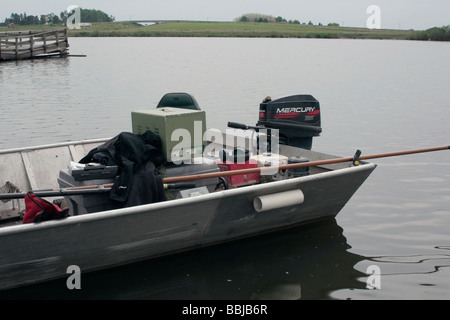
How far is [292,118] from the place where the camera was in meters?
6.79

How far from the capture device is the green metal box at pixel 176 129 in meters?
4.89

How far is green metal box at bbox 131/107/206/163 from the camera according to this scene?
16.1ft

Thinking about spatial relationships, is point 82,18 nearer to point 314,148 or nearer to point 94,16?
point 94,16

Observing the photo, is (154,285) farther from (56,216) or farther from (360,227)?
(360,227)

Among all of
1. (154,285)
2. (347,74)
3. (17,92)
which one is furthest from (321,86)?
(154,285)

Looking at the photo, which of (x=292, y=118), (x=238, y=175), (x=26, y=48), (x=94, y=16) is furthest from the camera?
(x=94, y=16)

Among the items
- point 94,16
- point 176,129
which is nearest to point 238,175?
point 176,129

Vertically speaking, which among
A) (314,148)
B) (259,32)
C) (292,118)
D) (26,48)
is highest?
(259,32)

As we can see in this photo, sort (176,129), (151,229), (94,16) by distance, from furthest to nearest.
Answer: (94,16)
(176,129)
(151,229)

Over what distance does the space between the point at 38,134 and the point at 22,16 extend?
320 feet

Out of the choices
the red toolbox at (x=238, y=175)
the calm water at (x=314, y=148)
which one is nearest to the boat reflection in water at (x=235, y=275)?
the calm water at (x=314, y=148)

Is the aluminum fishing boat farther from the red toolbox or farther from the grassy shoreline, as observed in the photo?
the grassy shoreline

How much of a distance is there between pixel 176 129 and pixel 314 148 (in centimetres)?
651

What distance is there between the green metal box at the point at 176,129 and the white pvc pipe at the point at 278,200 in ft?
2.63
